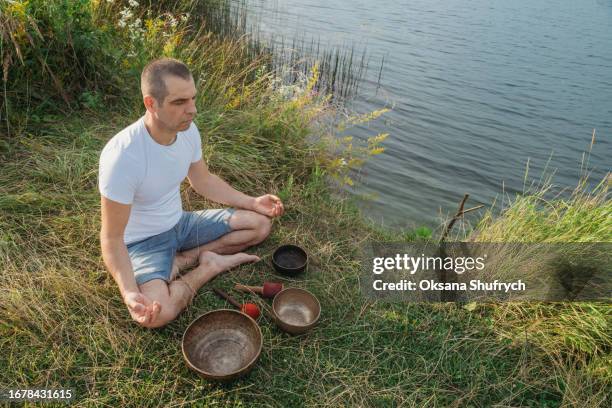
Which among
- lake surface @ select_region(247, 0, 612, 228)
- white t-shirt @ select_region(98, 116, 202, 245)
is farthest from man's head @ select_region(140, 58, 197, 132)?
lake surface @ select_region(247, 0, 612, 228)

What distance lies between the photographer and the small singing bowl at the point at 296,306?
299 centimetres

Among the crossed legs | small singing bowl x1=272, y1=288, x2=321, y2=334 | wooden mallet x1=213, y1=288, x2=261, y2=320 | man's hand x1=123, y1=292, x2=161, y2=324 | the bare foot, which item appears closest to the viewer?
man's hand x1=123, y1=292, x2=161, y2=324

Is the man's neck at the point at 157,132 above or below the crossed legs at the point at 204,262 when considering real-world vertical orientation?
above

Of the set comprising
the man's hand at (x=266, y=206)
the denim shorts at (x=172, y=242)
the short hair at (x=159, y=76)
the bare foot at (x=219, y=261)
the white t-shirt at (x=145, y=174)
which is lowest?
the bare foot at (x=219, y=261)

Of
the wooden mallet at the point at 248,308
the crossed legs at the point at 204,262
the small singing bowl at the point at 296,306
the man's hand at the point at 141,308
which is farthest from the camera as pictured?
the small singing bowl at the point at 296,306

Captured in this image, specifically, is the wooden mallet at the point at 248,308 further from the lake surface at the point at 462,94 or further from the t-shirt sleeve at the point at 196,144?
the lake surface at the point at 462,94

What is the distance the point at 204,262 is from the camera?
318 centimetres

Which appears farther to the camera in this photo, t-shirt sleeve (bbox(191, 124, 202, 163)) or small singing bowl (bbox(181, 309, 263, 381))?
t-shirt sleeve (bbox(191, 124, 202, 163))

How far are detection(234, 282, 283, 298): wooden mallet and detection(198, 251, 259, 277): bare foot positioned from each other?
210 millimetres

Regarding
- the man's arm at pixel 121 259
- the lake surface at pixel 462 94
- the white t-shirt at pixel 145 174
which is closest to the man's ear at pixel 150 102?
the white t-shirt at pixel 145 174

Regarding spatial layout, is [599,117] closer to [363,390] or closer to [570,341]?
[570,341]

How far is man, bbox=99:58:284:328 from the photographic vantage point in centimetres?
248

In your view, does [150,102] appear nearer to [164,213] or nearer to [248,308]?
[164,213]

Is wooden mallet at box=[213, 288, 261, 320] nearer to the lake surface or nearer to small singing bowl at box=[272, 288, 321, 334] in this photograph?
small singing bowl at box=[272, 288, 321, 334]
